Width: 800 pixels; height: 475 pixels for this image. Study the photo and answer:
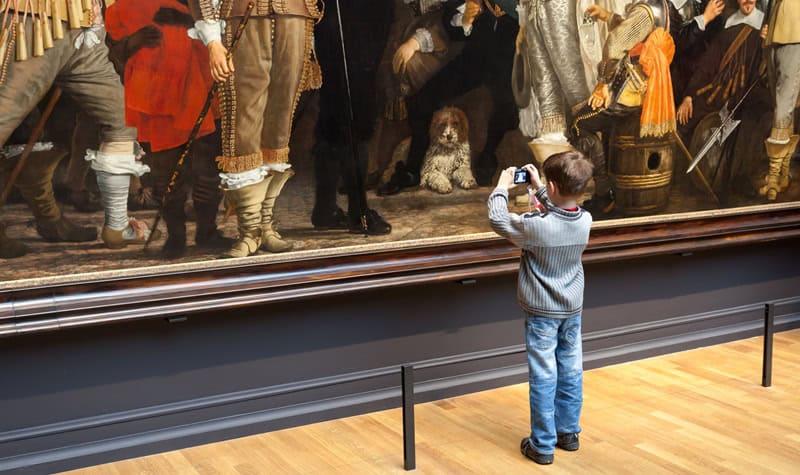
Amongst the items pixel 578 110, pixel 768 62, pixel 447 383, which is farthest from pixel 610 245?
pixel 768 62

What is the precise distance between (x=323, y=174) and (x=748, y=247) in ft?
15.4

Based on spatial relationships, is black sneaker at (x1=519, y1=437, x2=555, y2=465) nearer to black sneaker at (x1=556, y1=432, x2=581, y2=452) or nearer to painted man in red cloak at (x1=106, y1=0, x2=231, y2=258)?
black sneaker at (x1=556, y1=432, x2=581, y2=452)

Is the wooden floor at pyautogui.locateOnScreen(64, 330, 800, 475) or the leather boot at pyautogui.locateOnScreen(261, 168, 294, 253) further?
the leather boot at pyautogui.locateOnScreen(261, 168, 294, 253)

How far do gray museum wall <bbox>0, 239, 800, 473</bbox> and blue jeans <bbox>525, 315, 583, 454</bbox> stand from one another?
14.4 inches

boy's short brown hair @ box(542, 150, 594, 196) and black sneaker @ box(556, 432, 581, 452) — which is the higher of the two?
boy's short brown hair @ box(542, 150, 594, 196)

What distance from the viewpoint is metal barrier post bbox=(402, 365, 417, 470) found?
5172mm

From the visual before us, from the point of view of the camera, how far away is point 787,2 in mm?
7680

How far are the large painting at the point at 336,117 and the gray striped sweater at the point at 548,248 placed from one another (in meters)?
1.22

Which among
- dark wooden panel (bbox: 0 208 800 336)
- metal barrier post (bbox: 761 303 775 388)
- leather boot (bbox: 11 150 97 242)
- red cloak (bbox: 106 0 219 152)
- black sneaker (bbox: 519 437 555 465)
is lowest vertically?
black sneaker (bbox: 519 437 555 465)

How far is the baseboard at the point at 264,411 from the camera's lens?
17.9 ft

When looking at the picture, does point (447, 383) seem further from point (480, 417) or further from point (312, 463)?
point (312, 463)

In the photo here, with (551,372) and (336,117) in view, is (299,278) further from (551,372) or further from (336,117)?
(551,372)

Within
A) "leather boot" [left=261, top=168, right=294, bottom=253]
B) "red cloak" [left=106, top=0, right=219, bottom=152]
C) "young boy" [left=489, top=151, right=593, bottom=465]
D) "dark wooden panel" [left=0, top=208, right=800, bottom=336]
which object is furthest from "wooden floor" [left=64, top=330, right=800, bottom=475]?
"red cloak" [left=106, top=0, right=219, bottom=152]

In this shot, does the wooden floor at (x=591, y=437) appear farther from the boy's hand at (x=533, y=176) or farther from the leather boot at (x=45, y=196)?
the boy's hand at (x=533, y=176)
